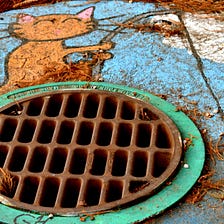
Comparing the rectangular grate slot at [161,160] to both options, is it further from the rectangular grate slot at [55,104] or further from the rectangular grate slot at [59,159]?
the rectangular grate slot at [55,104]

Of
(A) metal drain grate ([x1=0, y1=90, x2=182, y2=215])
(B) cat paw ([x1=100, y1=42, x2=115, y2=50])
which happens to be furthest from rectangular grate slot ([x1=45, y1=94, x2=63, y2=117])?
(B) cat paw ([x1=100, y1=42, x2=115, y2=50])

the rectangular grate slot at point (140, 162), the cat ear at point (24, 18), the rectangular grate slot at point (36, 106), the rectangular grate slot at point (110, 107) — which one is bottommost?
the rectangular grate slot at point (140, 162)

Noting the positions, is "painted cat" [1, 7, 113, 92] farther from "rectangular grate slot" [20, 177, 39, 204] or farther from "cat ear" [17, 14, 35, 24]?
"rectangular grate slot" [20, 177, 39, 204]

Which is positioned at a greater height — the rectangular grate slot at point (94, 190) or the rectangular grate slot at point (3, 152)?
the rectangular grate slot at point (3, 152)

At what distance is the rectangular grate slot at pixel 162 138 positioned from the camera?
5.75 feet

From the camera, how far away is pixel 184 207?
1523 mm

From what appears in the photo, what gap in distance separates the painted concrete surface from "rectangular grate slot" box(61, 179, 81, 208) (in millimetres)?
455

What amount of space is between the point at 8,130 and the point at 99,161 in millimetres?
369

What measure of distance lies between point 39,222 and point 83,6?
1.46m

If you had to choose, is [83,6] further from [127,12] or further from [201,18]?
[201,18]

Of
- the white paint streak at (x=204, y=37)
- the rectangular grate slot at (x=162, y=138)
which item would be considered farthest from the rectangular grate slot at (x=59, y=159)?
the white paint streak at (x=204, y=37)

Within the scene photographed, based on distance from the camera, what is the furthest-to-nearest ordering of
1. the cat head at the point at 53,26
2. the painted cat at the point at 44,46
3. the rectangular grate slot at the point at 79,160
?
the cat head at the point at 53,26 → the painted cat at the point at 44,46 → the rectangular grate slot at the point at 79,160

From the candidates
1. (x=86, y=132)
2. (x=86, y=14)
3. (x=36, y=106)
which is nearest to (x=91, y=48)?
(x=86, y=14)

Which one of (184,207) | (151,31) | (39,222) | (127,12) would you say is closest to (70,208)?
(39,222)
